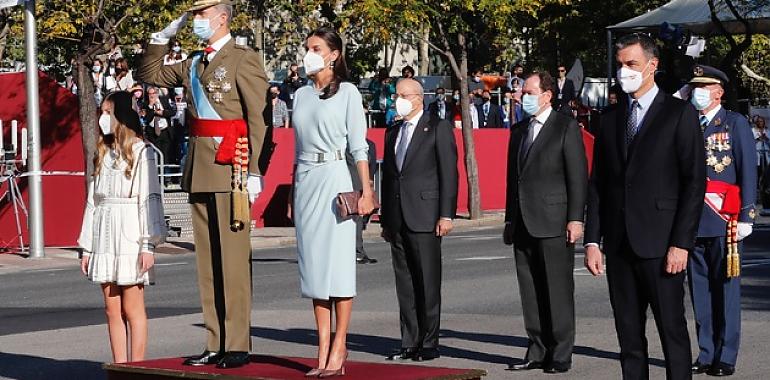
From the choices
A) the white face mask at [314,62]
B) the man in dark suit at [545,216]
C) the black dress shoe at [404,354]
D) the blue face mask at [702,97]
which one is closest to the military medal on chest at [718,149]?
the blue face mask at [702,97]

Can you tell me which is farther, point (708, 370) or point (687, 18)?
point (687, 18)

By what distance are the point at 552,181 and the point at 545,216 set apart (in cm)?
26

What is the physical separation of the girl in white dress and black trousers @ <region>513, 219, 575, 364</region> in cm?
268

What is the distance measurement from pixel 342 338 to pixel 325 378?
0.24 metres

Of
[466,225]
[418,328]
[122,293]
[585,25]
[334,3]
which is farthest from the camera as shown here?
[585,25]

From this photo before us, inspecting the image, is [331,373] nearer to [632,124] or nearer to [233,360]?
[233,360]

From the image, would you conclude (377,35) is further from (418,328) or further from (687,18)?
(418,328)

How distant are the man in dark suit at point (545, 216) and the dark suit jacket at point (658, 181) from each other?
2424 mm

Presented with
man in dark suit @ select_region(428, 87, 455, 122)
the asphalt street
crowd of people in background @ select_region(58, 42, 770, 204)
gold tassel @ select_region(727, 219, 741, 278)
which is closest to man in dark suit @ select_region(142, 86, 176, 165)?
crowd of people in background @ select_region(58, 42, 770, 204)

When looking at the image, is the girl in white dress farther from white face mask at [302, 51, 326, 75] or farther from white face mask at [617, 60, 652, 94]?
white face mask at [617, 60, 652, 94]

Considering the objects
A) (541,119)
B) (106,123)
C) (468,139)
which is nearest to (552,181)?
(541,119)

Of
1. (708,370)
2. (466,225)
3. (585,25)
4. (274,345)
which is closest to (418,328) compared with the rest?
(274,345)

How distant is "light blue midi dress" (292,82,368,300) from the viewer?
8641mm

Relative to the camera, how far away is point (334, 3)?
38.4 metres
